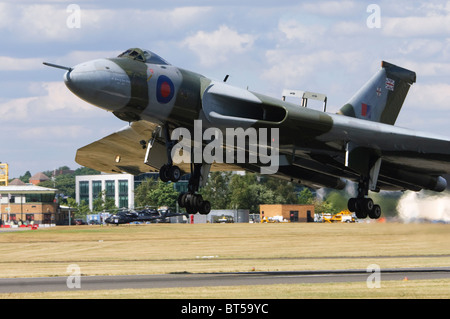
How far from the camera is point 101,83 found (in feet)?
63.4

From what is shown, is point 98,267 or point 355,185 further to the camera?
point 98,267

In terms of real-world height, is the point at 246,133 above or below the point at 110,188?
below

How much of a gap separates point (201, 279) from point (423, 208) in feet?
37.3

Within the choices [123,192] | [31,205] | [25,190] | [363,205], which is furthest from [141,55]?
[123,192]

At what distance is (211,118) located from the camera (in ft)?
72.0

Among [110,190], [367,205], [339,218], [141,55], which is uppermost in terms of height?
[141,55]

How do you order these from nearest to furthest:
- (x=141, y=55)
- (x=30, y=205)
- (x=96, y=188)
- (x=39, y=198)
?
(x=141, y=55)
(x=39, y=198)
(x=30, y=205)
(x=96, y=188)

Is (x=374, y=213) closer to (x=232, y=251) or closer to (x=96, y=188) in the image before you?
(x=232, y=251)

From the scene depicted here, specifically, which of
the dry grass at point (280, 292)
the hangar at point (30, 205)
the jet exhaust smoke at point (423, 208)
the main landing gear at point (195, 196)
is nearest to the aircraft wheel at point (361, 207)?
the dry grass at point (280, 292)

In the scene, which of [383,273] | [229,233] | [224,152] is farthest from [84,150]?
[229,233]

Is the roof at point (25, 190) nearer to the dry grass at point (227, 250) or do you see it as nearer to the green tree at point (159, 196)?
the green tree at point (159, 196)

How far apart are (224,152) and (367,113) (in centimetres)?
711

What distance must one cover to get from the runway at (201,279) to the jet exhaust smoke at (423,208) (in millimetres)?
2357
